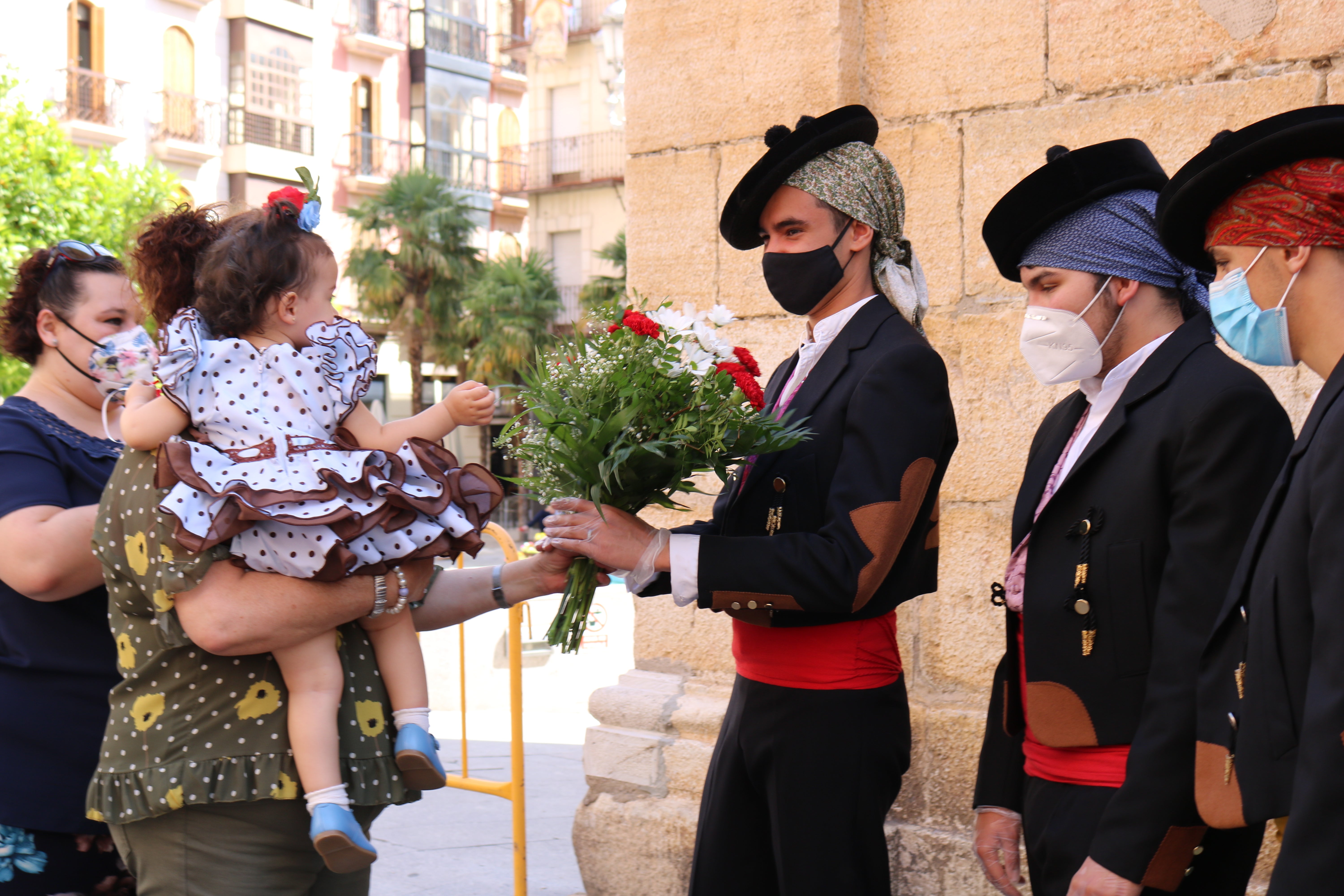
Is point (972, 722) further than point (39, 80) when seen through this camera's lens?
No

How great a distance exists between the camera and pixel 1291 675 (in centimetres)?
163

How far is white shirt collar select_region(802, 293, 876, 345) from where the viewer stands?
2670 mm

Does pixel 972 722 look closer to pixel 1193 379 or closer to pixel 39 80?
pixel 1193 379

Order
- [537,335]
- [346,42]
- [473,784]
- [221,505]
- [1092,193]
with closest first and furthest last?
[221,505] < [1092,193] < [473,784] < [537,335] < [346,42]

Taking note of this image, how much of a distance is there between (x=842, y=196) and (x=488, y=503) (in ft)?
3.26

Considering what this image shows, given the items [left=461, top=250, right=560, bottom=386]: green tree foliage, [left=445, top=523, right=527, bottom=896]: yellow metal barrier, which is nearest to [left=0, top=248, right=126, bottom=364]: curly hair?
[left=445, top=523, right=527, bottom=896]: yellow metal barrier

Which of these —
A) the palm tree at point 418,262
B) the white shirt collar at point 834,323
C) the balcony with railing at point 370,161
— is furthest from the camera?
the balcony with railing at point 370,161

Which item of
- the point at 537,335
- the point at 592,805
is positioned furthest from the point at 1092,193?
the point at 537,335

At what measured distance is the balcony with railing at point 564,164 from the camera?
39594 mm

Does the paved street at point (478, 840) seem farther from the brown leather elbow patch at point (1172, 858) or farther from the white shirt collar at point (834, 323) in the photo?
the brown leather elbow patch at point (1172, 858)

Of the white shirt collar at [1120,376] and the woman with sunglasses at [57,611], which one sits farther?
the woman with sunglasses at [57,611]

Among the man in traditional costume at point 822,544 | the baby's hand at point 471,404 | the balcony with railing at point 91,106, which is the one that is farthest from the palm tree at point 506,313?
the man in traditional costume at point 822,544

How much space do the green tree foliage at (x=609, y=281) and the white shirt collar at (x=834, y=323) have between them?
78.3 ft

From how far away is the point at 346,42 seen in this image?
36.3 metres
